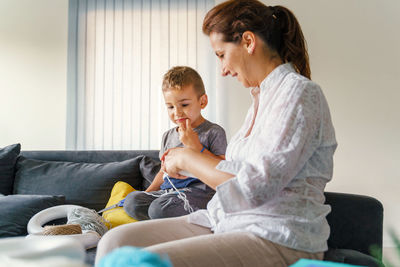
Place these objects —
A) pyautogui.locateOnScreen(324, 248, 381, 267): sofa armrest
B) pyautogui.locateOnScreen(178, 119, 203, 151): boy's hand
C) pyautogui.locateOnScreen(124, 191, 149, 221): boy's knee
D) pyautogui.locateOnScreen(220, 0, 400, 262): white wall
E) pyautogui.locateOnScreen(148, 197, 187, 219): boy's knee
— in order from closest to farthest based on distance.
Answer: pyautogui.locateOnScreen(324, 248, 381, 267): sofa armrest
pyautogui.locateOnScreen(178, 119, 203, 151): boy's hand
pyautogui.locateOnScreen(148, 197, 187, 219): boy's knee
pyautogui.locateOnScreen(124, 191, 149, 221): boy's knee
pyautogui.locateOnScreen(220, 0, 400, 262): white wall

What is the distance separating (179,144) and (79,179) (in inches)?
26.2

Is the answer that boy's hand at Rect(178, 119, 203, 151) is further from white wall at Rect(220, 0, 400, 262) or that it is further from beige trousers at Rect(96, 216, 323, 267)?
white wall at Rect(220, 0, 400, 262)

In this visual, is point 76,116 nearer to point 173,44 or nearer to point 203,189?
point 173,44

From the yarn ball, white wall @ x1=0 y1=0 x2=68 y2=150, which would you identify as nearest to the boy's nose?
the yarn ball

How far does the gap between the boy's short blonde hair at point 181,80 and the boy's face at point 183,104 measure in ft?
0.06

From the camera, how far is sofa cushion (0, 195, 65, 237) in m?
1.81

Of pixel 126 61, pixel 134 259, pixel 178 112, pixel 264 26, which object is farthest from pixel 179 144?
pixel 126 61

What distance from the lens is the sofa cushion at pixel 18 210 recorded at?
1.81 metres

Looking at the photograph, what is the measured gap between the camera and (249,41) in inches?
42.6

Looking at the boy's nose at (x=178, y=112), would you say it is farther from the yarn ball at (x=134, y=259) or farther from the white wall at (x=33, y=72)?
→ the white wall at (x=33, y=72)

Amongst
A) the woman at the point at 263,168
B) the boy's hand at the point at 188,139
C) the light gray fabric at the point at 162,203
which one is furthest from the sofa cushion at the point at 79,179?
the woman at the point at 263,168

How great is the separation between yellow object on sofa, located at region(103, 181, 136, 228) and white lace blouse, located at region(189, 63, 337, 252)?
0.94 m

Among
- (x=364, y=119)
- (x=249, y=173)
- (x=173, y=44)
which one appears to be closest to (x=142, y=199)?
(x=249, y=173)

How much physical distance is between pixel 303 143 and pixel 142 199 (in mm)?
1064
